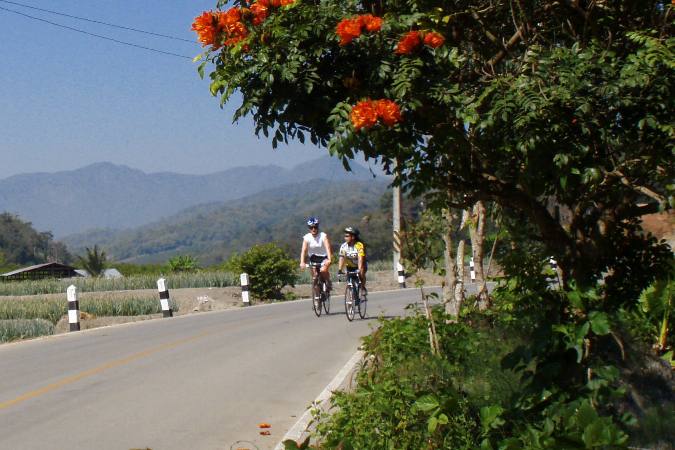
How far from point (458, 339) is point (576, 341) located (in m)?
3.99

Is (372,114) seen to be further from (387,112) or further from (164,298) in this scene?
(164,298)

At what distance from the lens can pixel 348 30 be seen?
570cm

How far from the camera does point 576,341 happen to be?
5.97 metres

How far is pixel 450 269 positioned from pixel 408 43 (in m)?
5.99

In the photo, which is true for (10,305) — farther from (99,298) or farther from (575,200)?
(575,200)

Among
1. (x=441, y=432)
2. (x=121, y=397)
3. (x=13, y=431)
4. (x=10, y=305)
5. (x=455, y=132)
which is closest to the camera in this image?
(x=455, y=132)

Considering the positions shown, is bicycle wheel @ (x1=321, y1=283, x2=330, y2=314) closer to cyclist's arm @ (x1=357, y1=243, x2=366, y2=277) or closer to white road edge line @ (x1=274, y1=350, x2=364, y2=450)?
cyclist's arm @ (x1=357, y1=243, x2=366, y2=277)

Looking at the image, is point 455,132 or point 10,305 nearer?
point 455,132

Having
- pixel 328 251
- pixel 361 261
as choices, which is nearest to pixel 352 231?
pixel 361 261

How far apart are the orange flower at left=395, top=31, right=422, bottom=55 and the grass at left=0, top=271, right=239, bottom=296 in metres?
25.5

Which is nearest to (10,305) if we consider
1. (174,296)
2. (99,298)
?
(99,298)

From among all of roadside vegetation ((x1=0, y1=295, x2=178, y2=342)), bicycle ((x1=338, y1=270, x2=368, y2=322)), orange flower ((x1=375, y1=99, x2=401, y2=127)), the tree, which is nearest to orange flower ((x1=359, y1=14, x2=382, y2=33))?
orange flower ((x1=375, y1=99, x2=401, y2=127))

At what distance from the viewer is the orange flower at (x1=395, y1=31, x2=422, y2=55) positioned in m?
5.84

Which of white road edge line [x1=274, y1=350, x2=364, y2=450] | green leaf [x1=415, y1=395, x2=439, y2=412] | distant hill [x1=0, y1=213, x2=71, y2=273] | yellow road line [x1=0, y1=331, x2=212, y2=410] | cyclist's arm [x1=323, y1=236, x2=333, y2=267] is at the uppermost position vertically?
distant hill [x1=0, y1=213, x2=71, y2=273]
